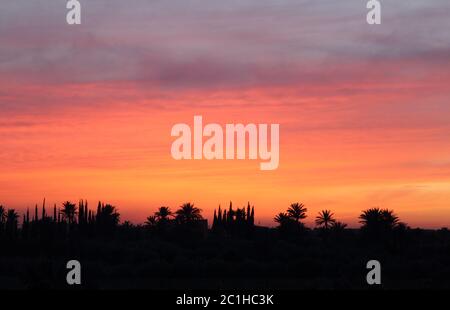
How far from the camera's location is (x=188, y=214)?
9512 cm

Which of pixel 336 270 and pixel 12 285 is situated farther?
pixel 336 270

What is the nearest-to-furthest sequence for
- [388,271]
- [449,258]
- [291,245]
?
1. [388,271]
2. [449,258]
3. [291,245]

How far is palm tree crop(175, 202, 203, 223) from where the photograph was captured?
94.6m

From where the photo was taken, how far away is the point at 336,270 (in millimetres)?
75688

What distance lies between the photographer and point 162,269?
75.4 m

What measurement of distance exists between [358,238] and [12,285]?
39.5 metres

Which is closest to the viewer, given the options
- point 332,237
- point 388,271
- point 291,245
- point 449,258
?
point 388,271

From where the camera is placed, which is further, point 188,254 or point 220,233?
point 220,233

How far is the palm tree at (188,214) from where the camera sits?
94.6m
